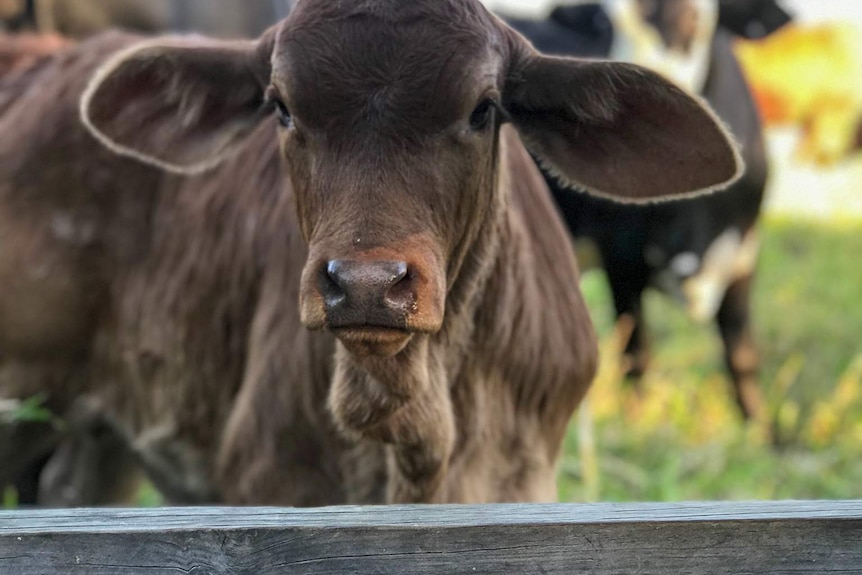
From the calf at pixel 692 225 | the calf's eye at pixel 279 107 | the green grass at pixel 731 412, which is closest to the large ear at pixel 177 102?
the calf's eye at pixel 279 107

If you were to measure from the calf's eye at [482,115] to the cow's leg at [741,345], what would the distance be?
Result: 14.6 ft

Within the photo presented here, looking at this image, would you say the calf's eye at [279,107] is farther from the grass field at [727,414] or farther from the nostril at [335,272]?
the grass field at [727,414]

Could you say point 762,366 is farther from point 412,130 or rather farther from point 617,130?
point 412,130

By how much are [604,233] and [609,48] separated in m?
1.37

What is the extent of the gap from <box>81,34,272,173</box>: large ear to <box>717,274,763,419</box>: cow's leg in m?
4.33

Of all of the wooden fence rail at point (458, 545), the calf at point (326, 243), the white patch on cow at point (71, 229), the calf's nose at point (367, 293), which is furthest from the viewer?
the white patch on cow at point (71, 229)

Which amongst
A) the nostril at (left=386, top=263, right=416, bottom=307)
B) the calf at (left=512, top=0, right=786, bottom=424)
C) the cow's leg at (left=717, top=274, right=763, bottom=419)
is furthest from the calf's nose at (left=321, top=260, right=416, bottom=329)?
the cow's leg at (left=717, top=274, right=763, bottom=419)

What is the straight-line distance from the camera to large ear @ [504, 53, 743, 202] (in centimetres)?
281

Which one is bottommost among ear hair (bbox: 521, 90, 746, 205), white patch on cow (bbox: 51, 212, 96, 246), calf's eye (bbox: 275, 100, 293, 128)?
white patch on cow (bbox: 51, 212, 96, 246)

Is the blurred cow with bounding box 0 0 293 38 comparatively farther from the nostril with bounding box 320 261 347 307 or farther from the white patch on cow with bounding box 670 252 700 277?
the nostril with bounding box 320 261 347 307

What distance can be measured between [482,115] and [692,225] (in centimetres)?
445

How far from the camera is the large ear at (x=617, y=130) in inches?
111

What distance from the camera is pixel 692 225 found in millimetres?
6957

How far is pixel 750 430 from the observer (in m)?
5.95
